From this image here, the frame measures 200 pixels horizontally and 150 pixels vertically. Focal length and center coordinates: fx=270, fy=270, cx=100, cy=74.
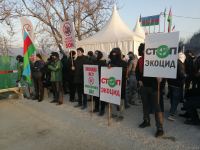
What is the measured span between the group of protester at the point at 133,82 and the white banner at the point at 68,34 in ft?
1.77

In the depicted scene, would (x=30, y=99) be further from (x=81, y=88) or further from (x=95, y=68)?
(x=95, y=68)

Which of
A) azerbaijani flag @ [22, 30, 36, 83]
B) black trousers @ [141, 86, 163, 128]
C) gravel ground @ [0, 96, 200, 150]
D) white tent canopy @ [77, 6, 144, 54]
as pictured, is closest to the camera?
gravel ground @ [0, 96, 200, 150]

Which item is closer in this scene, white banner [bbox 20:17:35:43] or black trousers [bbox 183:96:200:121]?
black trousers [bbox 183:96:200:121]

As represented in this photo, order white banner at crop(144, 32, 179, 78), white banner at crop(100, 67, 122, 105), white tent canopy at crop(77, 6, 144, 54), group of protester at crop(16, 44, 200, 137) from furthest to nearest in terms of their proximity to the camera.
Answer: white tent canopy at crop(77, 6, 144, 54) → white banner at crop(100, 67, 122, 105) → group of protester at crop(16, 44, 200, 137) → white banner at crop(144, 32, 179, 78)

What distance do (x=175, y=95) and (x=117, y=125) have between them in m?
1.74

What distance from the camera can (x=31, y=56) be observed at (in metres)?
10.8

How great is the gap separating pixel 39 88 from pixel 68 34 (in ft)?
8.33

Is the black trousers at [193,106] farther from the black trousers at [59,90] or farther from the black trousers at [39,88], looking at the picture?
the black trousers at [39,88]

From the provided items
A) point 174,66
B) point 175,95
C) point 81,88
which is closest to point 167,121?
point 175,95

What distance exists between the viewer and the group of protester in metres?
6.30

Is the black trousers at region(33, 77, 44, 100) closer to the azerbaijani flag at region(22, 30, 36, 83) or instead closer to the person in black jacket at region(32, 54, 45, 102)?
the person in black jacket at region(32, 54, 45, 102)

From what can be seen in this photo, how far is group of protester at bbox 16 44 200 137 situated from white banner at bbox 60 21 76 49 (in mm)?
539

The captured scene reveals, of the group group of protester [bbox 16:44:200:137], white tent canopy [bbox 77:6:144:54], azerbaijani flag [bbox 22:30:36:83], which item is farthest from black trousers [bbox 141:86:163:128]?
white tent canopy [bbox 77:6:144:54]

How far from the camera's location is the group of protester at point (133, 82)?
6.30 metres
